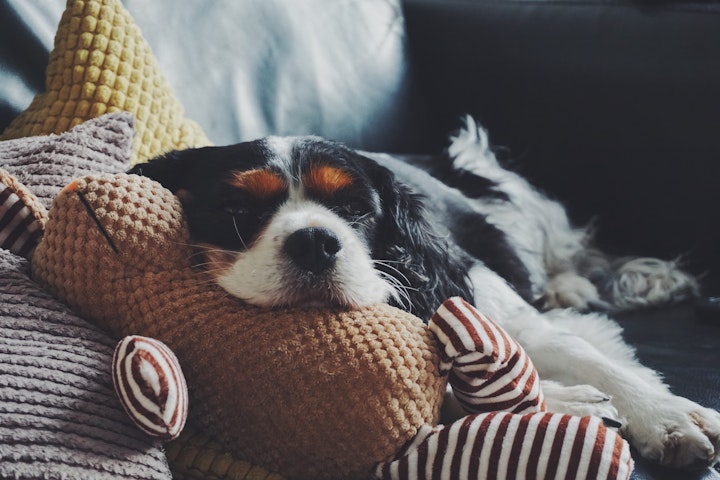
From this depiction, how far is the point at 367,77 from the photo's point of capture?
261 centimetres

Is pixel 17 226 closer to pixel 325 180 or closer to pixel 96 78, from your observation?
pixel 96 78

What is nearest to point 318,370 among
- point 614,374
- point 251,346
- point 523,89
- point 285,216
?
Answer: point 251,346

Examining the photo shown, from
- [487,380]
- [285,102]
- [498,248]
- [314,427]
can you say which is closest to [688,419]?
[487,380]

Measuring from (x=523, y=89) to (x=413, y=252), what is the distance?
1.27m

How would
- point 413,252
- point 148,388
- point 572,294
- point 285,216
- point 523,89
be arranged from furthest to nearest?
point 523,89, point 572,294, point 413,252, point 285,216, point 148,388

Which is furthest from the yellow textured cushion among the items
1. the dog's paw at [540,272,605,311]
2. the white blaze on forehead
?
the dog's paw at [540,272,605,311]

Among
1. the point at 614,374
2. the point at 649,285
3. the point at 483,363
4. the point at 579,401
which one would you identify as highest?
the point at 483,363

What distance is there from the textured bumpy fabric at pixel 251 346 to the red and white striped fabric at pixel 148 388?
0.12 meters

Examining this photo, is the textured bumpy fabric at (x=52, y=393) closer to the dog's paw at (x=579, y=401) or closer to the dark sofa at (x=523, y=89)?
the dog's paw at (x=579, y=401)

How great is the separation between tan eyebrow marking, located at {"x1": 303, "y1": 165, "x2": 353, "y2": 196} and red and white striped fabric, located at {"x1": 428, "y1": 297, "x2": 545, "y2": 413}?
476 mm

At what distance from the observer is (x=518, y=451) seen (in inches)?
37.6

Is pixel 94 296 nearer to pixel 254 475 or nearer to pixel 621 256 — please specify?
pixel 254 475

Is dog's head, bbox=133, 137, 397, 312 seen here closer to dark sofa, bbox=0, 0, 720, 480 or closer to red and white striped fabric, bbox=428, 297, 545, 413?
red and white striped fabric, bbox=428, 297, 545, 413

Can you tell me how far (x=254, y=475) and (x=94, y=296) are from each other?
1.11 feet
